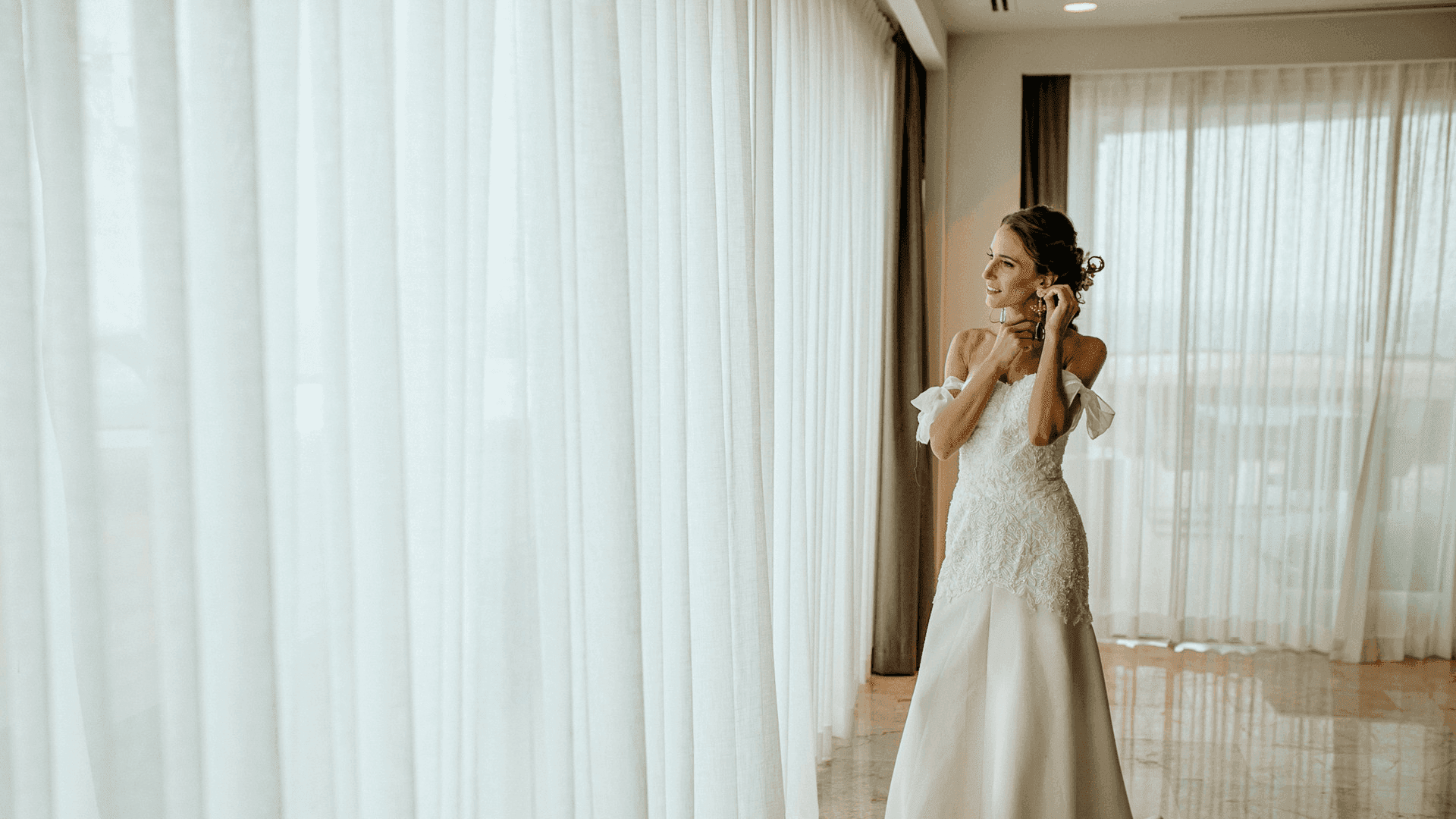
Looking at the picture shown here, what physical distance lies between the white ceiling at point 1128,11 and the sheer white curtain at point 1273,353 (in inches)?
12.6

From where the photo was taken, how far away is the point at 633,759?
5.17 feet

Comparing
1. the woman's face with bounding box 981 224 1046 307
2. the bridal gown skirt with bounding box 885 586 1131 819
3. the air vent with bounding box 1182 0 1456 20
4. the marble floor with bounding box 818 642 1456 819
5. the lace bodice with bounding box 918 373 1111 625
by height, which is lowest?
the marble floor with bounding box 818 642 1456 819

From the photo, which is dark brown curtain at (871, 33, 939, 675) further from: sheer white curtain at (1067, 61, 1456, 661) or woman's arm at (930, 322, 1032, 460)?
woman's arm at (930, 322, 1032, 460)

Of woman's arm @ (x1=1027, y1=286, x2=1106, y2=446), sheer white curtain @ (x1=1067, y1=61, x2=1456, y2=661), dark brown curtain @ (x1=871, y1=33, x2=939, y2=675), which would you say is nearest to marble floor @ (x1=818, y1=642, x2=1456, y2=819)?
dark brown curtain @ (x1=871, y1=33, x2=939, y2=675)

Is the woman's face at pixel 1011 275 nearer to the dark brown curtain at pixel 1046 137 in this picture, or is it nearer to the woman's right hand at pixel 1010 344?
the woman's right hand at pixel 1010 344

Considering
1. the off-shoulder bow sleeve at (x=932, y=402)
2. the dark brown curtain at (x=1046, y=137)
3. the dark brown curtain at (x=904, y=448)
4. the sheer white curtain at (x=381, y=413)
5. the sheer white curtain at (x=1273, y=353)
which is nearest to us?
the sheer white curtain at (x=381, y=413)

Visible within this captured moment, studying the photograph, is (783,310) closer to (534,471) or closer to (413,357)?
(534,471)

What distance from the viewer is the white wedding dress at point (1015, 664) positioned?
2.35m

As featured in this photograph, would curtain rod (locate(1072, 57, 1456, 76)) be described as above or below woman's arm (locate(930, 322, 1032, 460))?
above

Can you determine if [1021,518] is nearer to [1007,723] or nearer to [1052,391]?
[1052,391]

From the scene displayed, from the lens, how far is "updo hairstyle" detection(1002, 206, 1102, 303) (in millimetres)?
2471

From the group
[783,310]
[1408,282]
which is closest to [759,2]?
[783,310]

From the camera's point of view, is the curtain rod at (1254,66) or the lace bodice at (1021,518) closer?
the lace bodice at (1021,518)

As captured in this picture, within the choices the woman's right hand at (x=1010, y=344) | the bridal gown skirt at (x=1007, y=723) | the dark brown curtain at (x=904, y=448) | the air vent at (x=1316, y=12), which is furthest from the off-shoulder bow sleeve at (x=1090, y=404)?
the air vent at (x=1316, y=12)
